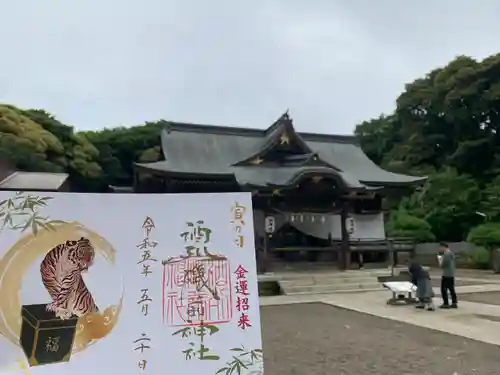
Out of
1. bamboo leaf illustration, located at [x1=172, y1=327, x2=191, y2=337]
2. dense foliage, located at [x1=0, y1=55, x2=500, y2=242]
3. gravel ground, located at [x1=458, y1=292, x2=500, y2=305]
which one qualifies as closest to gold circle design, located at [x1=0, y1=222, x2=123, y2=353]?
bamboo leaf illustration, located at [x1=172, y1=327, x2=191, y2=337]

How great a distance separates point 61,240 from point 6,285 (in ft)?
1.27

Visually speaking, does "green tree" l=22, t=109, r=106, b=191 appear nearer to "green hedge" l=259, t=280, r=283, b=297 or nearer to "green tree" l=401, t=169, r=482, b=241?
"green hedge" l=259, t=280, r=283, b=297

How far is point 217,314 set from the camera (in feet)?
10.5

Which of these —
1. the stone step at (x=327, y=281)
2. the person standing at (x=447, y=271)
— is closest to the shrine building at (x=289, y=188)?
the stone step at (x=327, y=281)

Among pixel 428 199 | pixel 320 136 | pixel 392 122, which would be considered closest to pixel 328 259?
pixel 320 136

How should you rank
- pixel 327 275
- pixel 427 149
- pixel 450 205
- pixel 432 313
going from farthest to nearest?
pixel 427 149
pixel 450 205
pixel 327 275
pixel 432 313

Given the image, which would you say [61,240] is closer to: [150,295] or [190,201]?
[150,295]

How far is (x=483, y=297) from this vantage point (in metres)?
12.3

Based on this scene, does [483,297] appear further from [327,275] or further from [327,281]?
[327,275]

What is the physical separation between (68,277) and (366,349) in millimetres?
4861

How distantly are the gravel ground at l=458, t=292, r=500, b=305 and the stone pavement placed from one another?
513 mm

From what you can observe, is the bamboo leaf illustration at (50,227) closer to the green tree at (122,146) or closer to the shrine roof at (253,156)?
the shrine roof at (253,156)

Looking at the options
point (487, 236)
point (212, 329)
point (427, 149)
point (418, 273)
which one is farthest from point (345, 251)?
point (427, 149)

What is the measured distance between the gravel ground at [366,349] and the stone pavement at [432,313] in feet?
1.44
